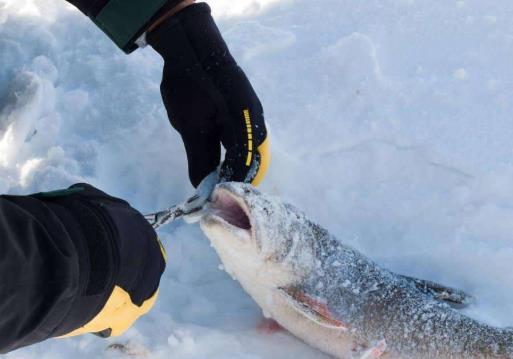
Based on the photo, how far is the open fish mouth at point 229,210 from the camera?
2264mm

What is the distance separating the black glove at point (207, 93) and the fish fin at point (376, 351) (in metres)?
0.88

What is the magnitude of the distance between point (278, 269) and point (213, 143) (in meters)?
0.62

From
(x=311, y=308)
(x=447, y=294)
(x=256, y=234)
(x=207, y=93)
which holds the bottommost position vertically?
(x=311, y=308)

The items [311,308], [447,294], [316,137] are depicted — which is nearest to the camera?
[311,308]

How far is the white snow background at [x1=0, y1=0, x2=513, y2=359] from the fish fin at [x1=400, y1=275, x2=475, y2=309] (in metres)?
0.06

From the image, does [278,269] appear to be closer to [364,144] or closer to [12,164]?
[364,144]

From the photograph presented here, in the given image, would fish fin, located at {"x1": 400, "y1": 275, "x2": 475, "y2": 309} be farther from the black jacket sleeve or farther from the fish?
the black jacket sleeve

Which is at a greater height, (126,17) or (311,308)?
(126,17)

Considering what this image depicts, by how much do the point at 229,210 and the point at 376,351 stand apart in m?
0.86

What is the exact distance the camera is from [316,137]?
304 centimetres

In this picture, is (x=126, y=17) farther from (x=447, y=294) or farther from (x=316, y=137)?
(x=447, y=294)

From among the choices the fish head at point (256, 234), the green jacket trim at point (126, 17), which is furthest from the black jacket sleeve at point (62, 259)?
the green jacket trim at point (126, 17)

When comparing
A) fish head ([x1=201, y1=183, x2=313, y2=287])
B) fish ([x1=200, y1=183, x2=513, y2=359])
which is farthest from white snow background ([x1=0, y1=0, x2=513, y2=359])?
fish head ([x1=201, y1=183, x2=313, y2=287])

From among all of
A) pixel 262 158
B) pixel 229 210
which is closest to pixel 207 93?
pixel 262 158
